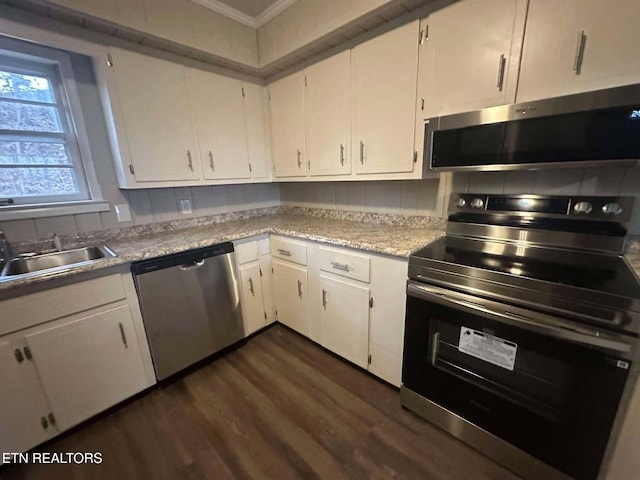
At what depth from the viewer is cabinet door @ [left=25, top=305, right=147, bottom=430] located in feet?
4.30

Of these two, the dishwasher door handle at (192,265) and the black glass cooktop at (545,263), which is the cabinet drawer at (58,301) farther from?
the black glass cooktop at (545,263)

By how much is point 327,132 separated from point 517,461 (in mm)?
2139

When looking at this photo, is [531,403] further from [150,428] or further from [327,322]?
[150,428]

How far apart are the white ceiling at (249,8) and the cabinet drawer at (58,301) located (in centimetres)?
195

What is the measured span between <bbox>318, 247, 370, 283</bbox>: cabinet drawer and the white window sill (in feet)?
5.22

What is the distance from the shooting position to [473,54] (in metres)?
1.28

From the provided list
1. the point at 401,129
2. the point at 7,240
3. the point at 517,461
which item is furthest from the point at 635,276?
the point at 7,240

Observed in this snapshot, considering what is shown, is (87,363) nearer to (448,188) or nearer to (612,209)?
(448,188)

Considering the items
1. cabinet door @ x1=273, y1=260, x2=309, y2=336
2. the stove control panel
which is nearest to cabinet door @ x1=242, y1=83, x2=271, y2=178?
cabinet door @ x1=273, y1=260, x2=309, y2=336

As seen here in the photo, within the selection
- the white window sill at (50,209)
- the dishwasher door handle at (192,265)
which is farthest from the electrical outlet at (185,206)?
the dishwasher door handle at (192,265)

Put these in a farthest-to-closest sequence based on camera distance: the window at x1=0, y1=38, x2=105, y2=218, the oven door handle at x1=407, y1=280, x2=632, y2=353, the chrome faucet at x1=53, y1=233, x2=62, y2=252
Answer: the chrome faucet at x1=53, y1=233, x2=62, y2=252 < the window at x1=0, y1=38, x2=105, y2=218 < the oven door handle at x1=407, y1=280, x2=632, y2=353

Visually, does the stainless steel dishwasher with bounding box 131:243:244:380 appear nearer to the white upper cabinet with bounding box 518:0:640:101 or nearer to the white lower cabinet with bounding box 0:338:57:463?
the white lower cabinet with bounding box 0:338:57:463

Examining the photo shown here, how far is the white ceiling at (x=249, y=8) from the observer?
1.87 m

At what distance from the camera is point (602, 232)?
1199mm
